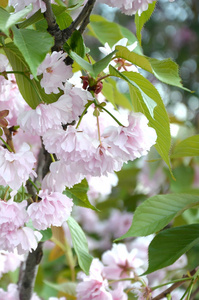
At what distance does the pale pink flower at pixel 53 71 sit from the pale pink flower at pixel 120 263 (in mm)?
444

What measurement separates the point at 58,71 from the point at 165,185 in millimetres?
997

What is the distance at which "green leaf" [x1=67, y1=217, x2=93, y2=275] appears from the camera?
61 cm

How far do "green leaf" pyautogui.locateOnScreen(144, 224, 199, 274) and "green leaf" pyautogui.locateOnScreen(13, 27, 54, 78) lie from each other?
27 cm

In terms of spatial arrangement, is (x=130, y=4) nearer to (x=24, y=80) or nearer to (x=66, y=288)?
(x=24, y=80)

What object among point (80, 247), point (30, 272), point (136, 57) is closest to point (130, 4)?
point (136, 57)

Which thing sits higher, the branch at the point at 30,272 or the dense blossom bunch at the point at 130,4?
the dense blossom bunch at the point at 130,4

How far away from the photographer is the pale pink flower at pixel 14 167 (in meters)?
0.48

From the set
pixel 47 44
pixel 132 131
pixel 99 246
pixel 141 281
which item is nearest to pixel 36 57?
pixel 47 44

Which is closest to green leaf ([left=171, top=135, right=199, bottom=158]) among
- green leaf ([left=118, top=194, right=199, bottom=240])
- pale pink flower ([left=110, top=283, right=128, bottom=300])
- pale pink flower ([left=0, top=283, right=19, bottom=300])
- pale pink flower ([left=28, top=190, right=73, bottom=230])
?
green leaf ([left=118, top=194, right=199, bottom=240])

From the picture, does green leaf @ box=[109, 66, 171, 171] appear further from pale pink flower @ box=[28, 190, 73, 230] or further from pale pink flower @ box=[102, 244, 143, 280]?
pale pink flower @ box=[102, 244, 143, 280]

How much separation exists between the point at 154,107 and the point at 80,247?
0.82 ft

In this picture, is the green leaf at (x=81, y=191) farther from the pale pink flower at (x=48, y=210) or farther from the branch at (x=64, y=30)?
the branch at (x=64, y=30)

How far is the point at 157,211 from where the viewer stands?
1.89 feet

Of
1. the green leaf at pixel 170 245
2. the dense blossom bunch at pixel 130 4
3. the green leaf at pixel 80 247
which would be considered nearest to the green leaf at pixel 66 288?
the green leaf at pixel 80 247
